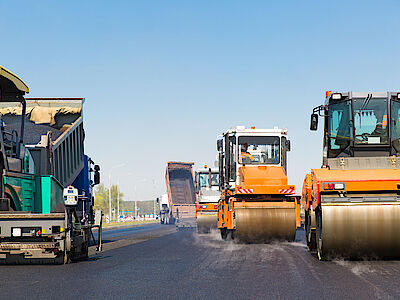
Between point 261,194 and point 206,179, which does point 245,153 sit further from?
point 206,179

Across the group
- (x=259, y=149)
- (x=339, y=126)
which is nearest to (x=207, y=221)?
(x=259, y=149)

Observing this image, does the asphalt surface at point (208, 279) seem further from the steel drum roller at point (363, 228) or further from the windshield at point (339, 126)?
Result: the windshield at point (339, 126)

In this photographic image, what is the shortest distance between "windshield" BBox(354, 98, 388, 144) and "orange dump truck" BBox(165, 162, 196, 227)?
2861cm

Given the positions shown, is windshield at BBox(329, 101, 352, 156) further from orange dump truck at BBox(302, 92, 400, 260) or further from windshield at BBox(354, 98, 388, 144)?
windshield at BBox(354, 98, 388, 144)

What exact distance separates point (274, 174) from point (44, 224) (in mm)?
8883

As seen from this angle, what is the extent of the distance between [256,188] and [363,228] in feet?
23.4

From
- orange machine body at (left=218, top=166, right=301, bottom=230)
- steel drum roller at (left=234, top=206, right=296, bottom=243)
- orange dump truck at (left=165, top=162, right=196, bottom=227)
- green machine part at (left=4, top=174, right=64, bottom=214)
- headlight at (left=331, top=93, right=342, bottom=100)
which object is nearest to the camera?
green machine part at (left=4, top=174, right=64, bottom=214)

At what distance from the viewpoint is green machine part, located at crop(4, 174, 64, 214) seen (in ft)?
41.9

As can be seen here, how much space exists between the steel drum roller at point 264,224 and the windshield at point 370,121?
5294mm

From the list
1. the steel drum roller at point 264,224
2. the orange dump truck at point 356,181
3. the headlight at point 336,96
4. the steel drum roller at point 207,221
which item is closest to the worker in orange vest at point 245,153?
the steel drum roller at point 264,224

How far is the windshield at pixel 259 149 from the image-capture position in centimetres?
2000

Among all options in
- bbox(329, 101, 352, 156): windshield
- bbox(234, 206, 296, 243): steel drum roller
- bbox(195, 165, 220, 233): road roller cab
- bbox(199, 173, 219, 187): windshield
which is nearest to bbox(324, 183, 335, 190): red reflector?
bbox(329, 101, 352, 156): windshield

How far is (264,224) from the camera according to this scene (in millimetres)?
17844

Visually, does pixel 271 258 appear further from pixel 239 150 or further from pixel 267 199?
pixel 239 150
